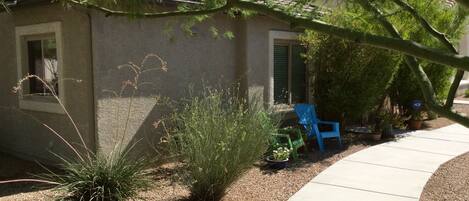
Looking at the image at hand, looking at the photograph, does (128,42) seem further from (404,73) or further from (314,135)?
(404,73)

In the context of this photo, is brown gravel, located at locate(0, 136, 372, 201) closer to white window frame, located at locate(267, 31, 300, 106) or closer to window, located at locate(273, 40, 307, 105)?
white window frame, located at locate(267, 31, 300, 106)

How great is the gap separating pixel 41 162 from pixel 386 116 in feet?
22.7

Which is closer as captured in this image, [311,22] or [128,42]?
[311,22]

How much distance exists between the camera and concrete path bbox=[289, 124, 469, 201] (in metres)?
6.07

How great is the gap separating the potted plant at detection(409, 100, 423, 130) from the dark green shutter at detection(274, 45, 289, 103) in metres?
3.13

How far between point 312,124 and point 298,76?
2.26m

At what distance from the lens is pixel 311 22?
7.87 ft

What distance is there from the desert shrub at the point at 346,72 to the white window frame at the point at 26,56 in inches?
185

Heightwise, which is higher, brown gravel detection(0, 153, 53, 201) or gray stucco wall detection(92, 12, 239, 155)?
gray stucco wall detection(92, 12, 239, 155)

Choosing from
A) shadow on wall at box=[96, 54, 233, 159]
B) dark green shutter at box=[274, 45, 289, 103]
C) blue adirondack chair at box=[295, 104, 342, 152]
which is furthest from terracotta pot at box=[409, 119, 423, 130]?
shadow on wall at box=[96, 54, 233, 159]

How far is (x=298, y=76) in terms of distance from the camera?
10984 millimetres

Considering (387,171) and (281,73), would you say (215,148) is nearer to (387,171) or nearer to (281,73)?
(387,171)

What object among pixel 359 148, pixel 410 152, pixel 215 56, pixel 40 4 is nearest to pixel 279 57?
pixel 215 56

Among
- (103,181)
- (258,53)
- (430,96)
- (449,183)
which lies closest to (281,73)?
(258,53)
